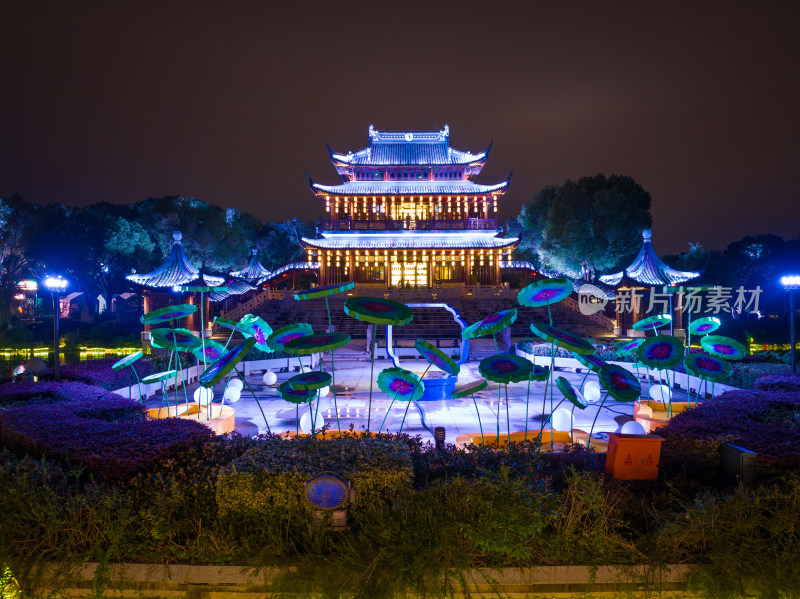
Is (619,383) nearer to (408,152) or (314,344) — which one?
(314,344)

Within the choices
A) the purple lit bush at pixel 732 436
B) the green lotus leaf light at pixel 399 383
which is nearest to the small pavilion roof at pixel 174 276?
the green lotus leaf light at pixel 399 383

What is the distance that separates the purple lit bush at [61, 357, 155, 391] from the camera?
11492mm

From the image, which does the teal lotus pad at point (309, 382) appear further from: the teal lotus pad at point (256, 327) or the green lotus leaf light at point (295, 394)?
the teal lotus pad at point (256, 327)

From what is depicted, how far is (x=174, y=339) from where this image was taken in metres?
8.09

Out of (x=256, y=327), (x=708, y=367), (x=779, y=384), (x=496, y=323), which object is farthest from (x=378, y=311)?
(x=779, y=384)

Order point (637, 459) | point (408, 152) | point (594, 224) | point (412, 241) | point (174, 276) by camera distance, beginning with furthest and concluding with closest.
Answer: point (408, 152) < point (594, 224) < point (412, 241) < point (174, 276) < point (637, 459)

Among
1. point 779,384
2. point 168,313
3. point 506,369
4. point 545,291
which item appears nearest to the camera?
point 506,369

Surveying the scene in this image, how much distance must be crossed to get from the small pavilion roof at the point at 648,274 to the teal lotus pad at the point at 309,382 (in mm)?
22692

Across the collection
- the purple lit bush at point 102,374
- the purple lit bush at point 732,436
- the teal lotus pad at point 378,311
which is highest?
the teal lotus pad at point 378,311

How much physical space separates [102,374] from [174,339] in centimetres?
549

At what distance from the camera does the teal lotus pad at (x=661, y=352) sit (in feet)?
22.6

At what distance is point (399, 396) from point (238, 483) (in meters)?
2.98

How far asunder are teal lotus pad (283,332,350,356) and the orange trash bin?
10.5ft

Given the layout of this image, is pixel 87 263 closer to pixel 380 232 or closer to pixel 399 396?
pixel 380 232
